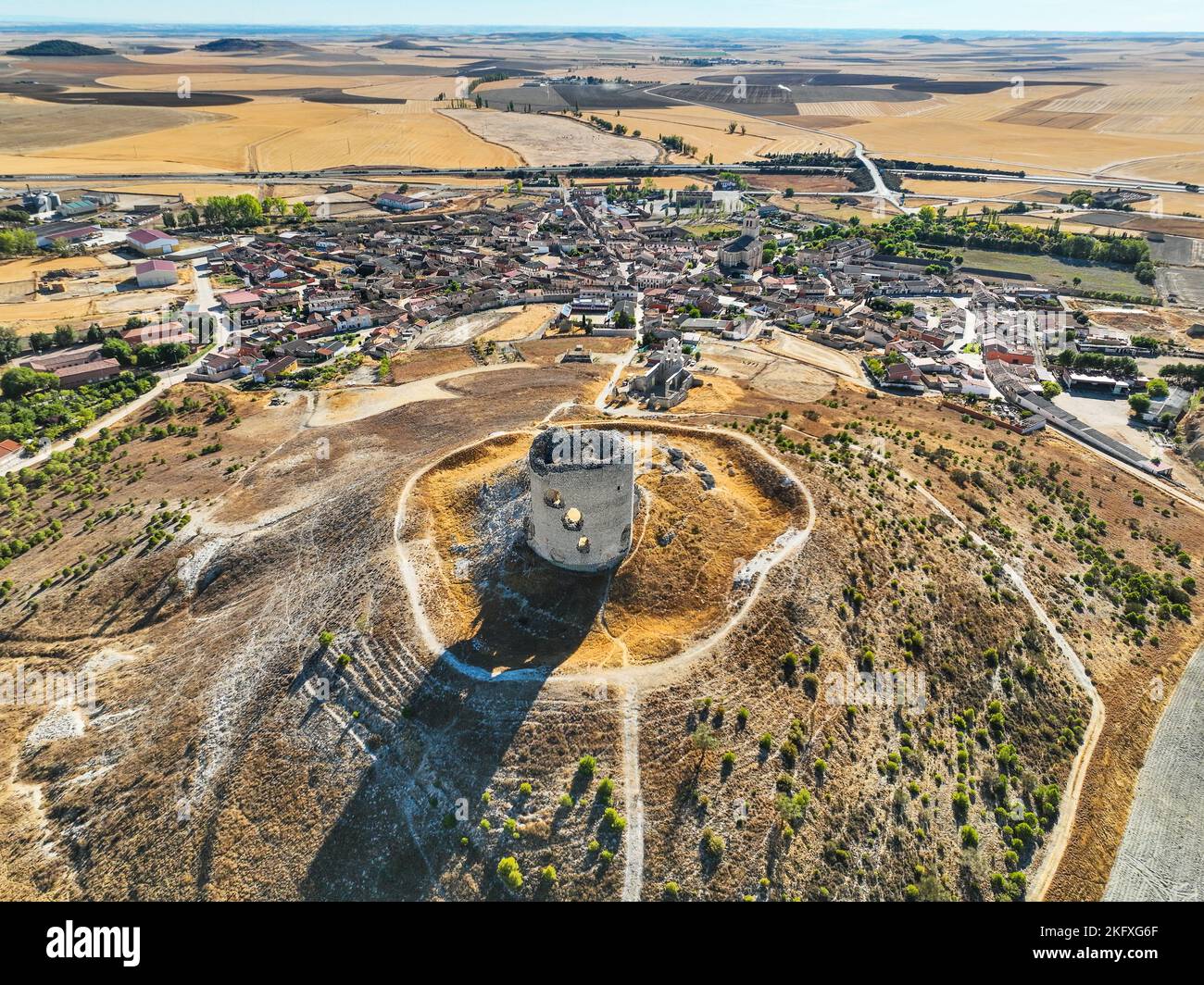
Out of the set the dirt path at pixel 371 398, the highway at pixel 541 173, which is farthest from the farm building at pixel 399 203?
the dirt path at pixel 371 398

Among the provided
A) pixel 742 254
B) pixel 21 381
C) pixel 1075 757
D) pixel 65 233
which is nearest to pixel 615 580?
pixel 1075 757

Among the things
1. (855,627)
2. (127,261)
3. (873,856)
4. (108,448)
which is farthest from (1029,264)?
(127,261)

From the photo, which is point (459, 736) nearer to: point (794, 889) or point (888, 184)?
point (794, 889)

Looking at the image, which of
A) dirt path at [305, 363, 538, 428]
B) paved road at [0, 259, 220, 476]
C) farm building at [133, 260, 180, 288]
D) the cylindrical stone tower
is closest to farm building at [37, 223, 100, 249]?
farm building at [133, 260, 180, 288]

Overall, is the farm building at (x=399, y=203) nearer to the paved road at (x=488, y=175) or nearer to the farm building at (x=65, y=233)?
the paved road at (x=488, y=175)

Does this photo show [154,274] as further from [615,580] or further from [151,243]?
[615,580]
